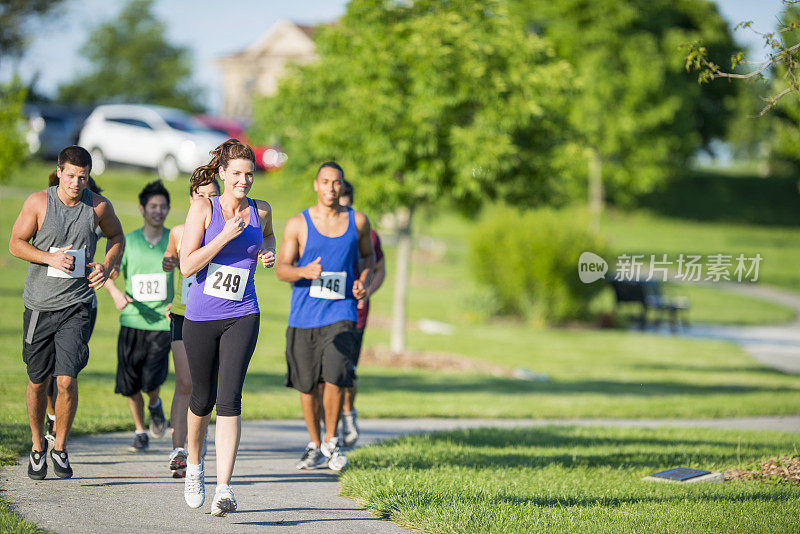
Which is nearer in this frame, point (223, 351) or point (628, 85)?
point (223, 351)

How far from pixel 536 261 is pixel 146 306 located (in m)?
16.8

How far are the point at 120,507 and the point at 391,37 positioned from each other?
9.68 m

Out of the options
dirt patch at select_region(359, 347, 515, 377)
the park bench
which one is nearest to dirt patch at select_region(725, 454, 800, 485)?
dirt patch at select_region(359, 347, 515, 377)

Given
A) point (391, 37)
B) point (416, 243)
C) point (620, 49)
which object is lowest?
point (416, 243)

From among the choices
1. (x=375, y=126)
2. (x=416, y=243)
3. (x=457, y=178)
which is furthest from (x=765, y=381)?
(x=416, y=243)

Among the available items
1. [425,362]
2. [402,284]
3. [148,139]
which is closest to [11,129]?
[148,139]

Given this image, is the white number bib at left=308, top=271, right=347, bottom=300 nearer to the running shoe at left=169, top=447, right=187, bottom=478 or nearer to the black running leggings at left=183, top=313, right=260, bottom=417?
the black running leggings at left=183, top=313, right=260, bottom=417

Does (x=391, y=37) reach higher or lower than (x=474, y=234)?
higher

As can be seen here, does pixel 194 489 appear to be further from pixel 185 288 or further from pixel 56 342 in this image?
pixel 56 342

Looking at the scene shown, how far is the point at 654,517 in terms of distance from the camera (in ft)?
18.9

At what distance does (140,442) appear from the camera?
7.27 meters

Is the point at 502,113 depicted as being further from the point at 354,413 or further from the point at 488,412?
the point at 354,413

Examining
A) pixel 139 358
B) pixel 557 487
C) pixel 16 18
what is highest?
pixel 16 18

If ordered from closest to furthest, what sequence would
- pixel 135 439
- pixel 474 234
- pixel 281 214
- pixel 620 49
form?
pixel 135 439 → pixel 474 234 → pixel 281 214 → pixel 620 49
